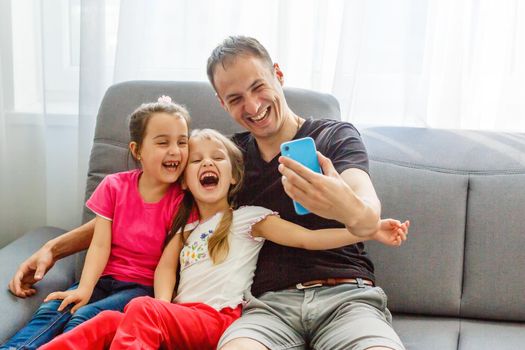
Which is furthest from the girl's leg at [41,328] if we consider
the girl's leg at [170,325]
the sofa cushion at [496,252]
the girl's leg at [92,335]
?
the sofa cushion at [496,252]

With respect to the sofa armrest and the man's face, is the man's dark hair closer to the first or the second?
the man's face

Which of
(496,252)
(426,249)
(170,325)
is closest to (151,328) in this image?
(170,325)

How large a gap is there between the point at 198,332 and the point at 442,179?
2.77ft

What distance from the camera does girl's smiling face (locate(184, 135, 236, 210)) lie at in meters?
→ 1.78

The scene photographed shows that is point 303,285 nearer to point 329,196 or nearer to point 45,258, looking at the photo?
point 329,196

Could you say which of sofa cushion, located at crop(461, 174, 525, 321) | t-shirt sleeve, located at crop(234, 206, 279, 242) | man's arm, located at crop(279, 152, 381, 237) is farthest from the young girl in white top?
sofa cushion, located at crop(461, 174, 525, 321)

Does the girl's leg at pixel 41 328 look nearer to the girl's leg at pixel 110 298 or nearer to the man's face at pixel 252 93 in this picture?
the girl's leg at pixel 110 298

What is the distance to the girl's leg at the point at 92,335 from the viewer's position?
149 cm

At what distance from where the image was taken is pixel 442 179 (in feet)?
6.37

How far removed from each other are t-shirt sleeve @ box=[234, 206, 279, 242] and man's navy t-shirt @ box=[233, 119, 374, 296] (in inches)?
1.1

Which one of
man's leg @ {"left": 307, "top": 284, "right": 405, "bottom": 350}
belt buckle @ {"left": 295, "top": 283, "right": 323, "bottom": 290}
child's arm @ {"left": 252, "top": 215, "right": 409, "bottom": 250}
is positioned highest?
child's arm @ {"left": 252, "top": 215, "right": 409, "bottom": 250}

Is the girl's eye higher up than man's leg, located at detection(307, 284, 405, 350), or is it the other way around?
the girl's eye

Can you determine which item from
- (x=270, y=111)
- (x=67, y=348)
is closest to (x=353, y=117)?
(x=270, y=111)

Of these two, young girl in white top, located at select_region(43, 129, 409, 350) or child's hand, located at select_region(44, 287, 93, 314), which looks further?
child's hand, located at select_region(44, 287, 93, 314)
